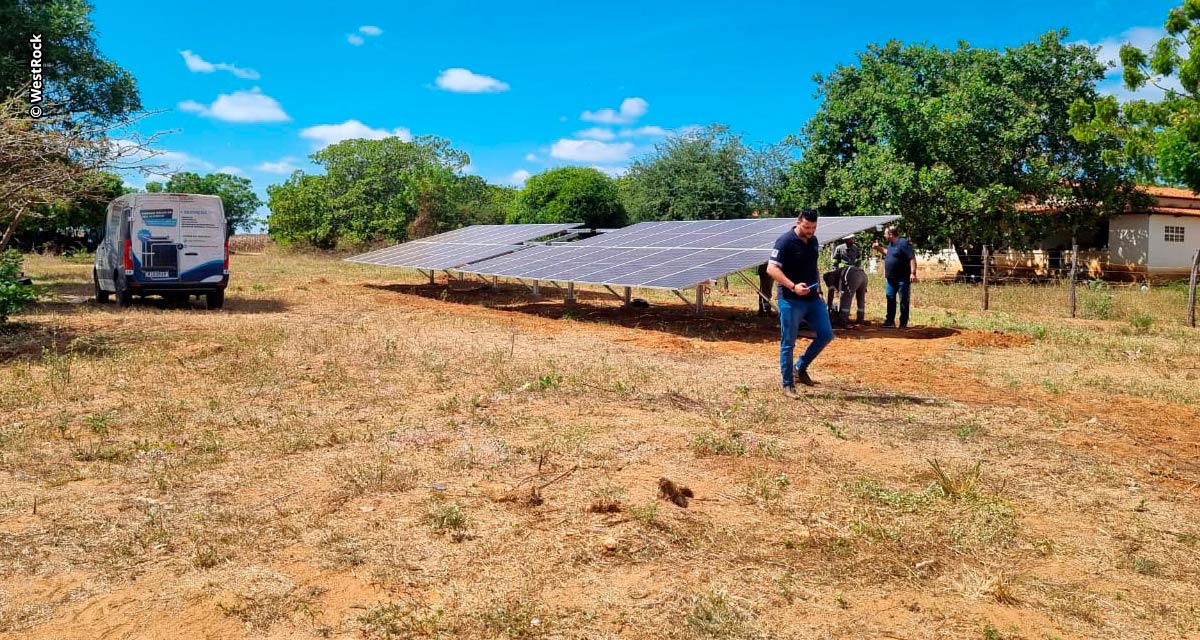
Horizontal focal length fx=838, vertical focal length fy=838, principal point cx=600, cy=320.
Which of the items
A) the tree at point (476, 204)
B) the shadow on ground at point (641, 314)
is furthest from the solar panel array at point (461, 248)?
the tree at point (476, 204)

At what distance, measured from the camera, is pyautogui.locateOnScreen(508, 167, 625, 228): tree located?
141 feet

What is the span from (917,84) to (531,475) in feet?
91.9

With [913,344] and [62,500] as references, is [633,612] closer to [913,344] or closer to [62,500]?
[62,500]

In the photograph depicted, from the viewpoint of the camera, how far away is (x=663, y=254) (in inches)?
653

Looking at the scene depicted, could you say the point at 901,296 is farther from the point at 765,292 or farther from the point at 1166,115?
the point at 1166,115

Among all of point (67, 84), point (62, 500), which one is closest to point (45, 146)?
point (62, 500)

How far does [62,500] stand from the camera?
542 centimetres

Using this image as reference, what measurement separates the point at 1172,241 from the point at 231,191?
103 m

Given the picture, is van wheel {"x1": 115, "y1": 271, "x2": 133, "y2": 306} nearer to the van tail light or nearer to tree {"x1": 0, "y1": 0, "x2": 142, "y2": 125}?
the van tail light

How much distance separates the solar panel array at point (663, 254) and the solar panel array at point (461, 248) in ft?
4.72

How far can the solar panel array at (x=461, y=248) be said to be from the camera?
874 inches

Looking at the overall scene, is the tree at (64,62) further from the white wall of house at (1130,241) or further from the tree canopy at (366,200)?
the white wall of house at (1130,241)

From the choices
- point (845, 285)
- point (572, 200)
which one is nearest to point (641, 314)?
point (845, 285)

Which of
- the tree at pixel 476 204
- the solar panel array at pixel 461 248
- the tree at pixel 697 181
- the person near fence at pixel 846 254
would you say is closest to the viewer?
the person near fence at pixel 846 254
